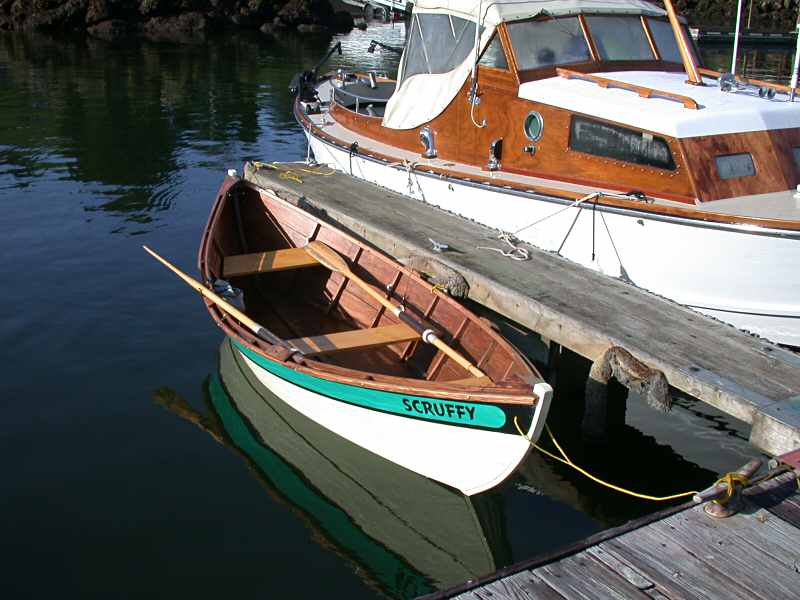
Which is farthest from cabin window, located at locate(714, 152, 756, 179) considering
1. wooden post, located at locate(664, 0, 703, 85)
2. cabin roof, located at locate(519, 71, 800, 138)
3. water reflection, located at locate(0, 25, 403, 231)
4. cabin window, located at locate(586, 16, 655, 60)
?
water reflection, located at locate(0, 25, 403, 231)

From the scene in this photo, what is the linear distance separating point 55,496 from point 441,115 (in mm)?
8197

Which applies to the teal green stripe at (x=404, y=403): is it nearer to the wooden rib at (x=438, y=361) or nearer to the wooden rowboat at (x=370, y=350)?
the wooden rowboat at (x=370, y=350)

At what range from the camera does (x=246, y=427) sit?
1059 centimetres

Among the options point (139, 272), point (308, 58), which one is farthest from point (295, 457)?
point (308, 58)

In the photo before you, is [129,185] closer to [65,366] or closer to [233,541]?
[65,366]

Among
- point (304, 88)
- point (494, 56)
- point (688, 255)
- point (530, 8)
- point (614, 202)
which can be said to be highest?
point (530, 8)

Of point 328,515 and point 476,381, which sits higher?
point 476,381

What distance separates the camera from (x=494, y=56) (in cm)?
1295

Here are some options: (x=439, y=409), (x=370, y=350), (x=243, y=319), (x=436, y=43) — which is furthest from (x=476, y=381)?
(x=436, y=43)

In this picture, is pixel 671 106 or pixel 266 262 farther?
pixel 266 262

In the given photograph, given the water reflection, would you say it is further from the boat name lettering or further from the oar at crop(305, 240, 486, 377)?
the boat name lettering

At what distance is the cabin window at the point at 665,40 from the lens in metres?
13.8

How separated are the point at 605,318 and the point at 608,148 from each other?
295 cm

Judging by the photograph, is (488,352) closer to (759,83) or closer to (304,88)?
(759,83)
